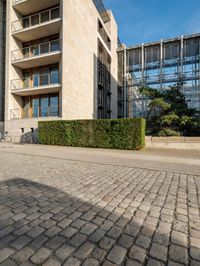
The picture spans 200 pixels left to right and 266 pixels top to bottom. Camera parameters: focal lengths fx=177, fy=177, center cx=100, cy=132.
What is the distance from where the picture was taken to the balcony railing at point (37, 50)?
17.9 meters

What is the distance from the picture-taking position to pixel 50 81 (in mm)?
17969

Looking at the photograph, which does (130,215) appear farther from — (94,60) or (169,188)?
(94,60)

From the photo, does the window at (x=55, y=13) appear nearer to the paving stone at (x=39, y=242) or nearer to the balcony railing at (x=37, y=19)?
the balcony railing at (x=37, y=19)

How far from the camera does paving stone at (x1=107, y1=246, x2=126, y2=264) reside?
194 centimetres

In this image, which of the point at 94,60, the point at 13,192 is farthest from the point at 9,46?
the point at 13,192

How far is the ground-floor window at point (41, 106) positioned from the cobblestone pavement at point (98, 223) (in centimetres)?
1401

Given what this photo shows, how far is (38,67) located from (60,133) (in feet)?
28.1

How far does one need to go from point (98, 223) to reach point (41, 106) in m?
17.9

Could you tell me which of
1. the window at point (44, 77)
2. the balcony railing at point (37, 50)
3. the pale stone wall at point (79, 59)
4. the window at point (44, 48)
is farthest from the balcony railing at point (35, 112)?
the window at point (44, 48)

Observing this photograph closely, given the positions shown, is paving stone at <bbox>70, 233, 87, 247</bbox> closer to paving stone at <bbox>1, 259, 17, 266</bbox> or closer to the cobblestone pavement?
the cobblestone pavement

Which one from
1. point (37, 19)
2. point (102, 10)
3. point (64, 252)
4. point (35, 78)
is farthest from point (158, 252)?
point (102, 10)

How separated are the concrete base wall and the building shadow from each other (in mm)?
12202

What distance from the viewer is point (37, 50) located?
19000mm

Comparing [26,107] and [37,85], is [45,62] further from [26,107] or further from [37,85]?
[26,107]
